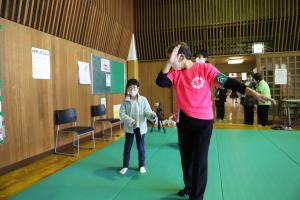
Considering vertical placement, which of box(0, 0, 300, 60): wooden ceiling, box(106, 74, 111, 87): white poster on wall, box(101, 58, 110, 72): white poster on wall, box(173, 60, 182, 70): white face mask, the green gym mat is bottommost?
the green gym mat

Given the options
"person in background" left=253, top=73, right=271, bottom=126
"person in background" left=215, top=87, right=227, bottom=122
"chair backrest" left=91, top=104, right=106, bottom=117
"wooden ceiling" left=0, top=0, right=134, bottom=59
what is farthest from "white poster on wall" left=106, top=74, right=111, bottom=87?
"person in background" left=253, top=73, right=271, bottom=126

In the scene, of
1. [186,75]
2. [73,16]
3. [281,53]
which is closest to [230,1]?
[281,53]

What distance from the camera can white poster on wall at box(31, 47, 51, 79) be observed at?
4.11 m

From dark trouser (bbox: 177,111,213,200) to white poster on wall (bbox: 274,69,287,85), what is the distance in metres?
7.46

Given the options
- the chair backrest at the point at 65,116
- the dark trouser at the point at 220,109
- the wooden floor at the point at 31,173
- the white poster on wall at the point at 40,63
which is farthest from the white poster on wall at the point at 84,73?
the dark trouser at the point at 220,109

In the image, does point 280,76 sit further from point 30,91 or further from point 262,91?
point 30,91

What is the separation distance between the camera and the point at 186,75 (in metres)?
2.16

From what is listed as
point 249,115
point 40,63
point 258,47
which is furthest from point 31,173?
point 258,47

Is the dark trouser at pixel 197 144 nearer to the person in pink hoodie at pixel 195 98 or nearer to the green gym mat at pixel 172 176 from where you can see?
the person in pink hoodie at pixel 195 98

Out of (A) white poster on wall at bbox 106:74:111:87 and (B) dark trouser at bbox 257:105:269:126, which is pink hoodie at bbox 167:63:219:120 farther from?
(B) dark trouser at bbox 257:105:269:126

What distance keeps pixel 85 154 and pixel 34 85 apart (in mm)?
1635

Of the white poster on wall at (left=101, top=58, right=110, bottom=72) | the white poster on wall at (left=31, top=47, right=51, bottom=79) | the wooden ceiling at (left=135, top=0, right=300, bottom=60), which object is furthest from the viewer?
the wooden ceiling at (left=135, top=0, right=300, bottom=60)

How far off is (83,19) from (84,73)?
138cm

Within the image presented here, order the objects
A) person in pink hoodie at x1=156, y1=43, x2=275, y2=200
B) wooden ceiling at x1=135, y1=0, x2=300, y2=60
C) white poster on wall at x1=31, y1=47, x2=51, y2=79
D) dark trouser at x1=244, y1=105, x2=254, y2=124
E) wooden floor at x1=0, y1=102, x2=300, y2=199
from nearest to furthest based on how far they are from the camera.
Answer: person in pink hoodie at x1=156, y1=43, x2=275, y2=200, wooden floor at x1=0, y1=102, x2=300, y2=199, white poster on wall at x1=31, y1=47, x2=51, y2=79, dark trouser at x1=244, y1=105, x2=254, y2=124, wooden ceiling at x1=135, y1=0, x2=300, y2=60
